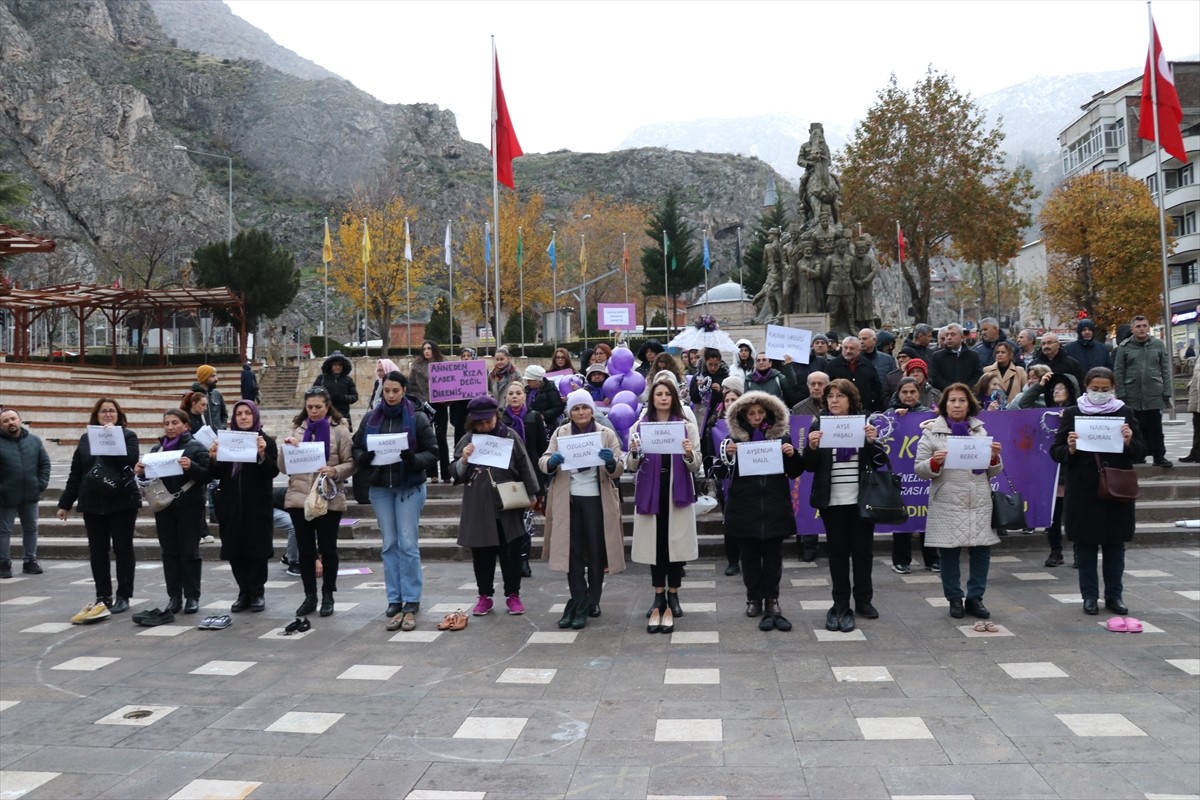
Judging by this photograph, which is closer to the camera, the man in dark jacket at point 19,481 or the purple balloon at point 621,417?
the purple balloon at point 621,417

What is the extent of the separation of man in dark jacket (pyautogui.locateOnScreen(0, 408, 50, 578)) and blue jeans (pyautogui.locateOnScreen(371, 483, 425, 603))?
4.95 meters

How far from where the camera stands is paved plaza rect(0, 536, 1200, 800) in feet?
15.4

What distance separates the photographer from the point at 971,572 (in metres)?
7.45

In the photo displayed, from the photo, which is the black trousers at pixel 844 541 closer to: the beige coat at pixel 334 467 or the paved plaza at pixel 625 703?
the paved plaza at pixel 625 703

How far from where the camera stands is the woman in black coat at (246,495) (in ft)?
26.5

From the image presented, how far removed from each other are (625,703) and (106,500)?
516 cm

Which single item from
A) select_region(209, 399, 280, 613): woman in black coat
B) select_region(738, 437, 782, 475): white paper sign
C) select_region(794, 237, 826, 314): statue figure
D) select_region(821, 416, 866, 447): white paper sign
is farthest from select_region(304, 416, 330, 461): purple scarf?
select_region(794, 237, 826, 314): statue figure

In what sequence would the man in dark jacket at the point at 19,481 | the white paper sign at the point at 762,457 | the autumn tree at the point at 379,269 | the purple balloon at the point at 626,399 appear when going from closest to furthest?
the white paper sign at the point at 762,457, the purple balloon at the point at 626,399, the man in dark jacket at the point at 19,481, the autumn tree at the point at 379,269

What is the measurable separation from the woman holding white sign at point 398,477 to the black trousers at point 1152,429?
883 cm

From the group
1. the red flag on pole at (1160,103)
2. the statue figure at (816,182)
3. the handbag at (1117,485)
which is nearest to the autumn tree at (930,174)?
the statue figure at (816,182)

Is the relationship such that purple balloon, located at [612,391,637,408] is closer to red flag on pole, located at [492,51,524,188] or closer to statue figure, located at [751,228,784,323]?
red flag on pole, located at [492,51,524,188]

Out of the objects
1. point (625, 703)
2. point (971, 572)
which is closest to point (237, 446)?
point (625, 703)

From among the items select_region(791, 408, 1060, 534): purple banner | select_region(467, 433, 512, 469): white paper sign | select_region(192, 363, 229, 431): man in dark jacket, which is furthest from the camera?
select_region(192, 363, 229, 431): man in dark jacket

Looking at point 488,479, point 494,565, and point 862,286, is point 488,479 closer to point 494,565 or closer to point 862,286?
point 494,565
